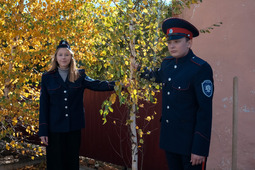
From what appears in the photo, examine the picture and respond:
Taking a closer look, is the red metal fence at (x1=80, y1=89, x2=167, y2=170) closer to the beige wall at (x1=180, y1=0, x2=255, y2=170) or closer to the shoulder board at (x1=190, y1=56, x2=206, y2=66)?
the beige wall at (x1=180, y1=0, x2=255, y2=170)

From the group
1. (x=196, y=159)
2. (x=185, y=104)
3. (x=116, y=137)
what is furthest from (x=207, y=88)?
(x=116, y=137)

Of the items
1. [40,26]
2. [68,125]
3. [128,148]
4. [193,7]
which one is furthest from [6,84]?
[193,7]

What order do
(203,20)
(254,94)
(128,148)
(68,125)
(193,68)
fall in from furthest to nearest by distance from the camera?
(128,148), (203,20), (254,94), (68,125), (193,68)

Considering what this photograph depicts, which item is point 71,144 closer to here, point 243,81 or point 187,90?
point 187,90

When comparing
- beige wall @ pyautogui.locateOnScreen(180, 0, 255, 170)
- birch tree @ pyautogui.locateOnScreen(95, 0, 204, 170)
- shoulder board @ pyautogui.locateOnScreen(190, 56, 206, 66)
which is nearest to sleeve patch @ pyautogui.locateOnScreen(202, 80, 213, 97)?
shoulder board @ pyautogui.locateOnScreen(190, 56, 206, 66)

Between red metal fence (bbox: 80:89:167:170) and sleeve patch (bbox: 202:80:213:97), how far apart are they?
2.25m

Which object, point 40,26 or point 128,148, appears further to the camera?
point 128,148

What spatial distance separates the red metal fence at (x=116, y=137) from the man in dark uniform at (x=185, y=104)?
1.85 metres

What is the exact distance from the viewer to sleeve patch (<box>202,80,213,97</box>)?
7.53 ft

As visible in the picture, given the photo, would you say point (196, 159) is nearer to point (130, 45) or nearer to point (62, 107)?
point (130, 45)

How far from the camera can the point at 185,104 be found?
2.43m

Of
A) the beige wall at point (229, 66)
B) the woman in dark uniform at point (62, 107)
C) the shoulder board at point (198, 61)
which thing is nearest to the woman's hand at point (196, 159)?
the shoulder board at point (198, 61)

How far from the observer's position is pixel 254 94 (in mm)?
4117

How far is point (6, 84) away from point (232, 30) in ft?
13.3
